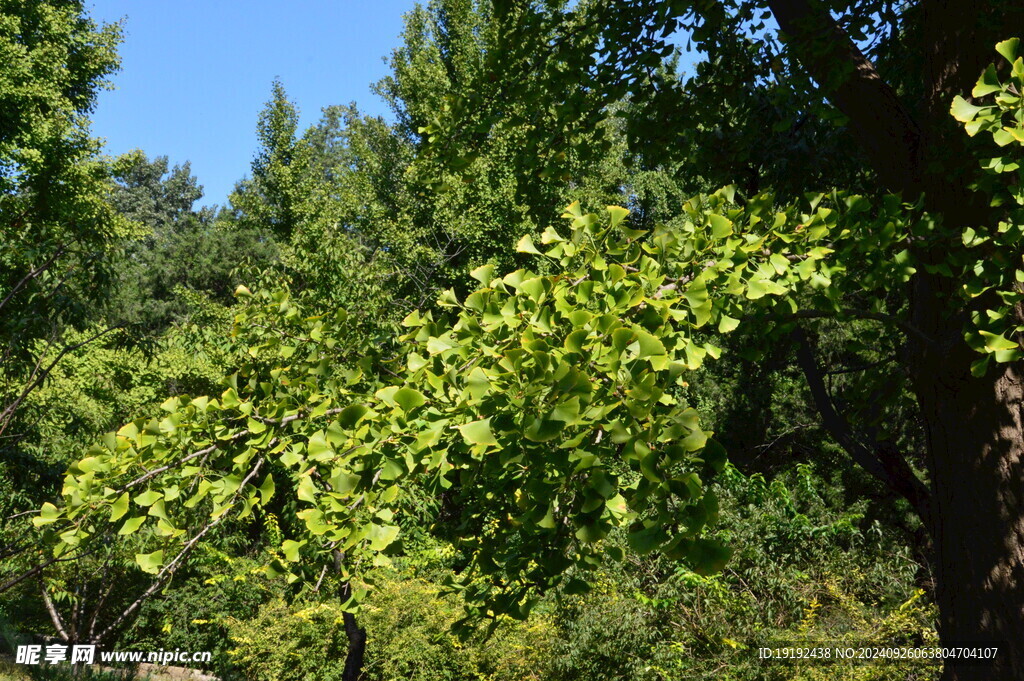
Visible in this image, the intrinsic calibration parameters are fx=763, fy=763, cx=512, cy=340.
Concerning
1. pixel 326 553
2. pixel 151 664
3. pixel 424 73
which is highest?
pixel 424 73

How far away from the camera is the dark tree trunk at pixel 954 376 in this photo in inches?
107

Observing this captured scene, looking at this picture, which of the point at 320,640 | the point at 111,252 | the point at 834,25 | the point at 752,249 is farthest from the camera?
the point at 320,640

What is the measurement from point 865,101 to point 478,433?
8.01ft

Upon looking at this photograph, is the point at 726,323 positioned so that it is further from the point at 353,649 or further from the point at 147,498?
the point at 353,649

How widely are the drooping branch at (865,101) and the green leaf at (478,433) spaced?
87.2 inches

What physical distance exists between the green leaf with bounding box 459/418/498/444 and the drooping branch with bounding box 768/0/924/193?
2.21 m

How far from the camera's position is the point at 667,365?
1817 mm

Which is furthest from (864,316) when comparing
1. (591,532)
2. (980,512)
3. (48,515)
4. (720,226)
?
(48,515)

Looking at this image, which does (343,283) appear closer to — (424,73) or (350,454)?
(350,454)

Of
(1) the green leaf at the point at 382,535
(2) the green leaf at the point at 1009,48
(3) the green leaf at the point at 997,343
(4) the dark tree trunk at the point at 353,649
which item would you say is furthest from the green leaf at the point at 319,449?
(4) the dark tree trunk at the point at 353,649

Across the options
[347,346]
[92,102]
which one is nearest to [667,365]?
[347,346]

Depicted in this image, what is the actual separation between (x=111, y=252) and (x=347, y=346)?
384 centimetres

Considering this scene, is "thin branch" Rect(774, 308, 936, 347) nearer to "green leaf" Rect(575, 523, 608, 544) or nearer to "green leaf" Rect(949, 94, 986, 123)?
"green leaf" Rect(949, 94, 986, 123)

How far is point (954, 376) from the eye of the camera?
289 centimetres
